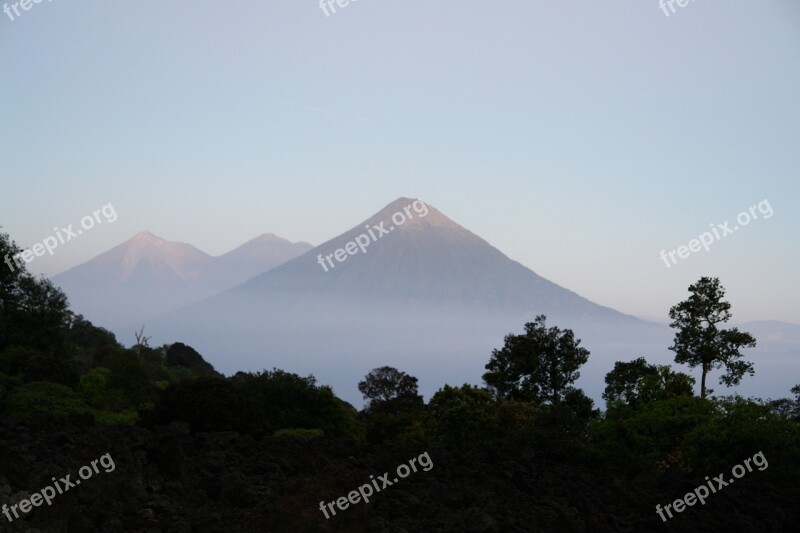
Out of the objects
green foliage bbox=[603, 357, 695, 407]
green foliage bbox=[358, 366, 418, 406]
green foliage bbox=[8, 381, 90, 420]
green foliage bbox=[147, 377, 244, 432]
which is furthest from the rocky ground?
green foliage bbox=[358, 366, 418, 406]

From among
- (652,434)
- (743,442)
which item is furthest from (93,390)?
(743,442)

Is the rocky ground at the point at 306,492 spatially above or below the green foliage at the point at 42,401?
below

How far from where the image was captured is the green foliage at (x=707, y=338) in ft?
132

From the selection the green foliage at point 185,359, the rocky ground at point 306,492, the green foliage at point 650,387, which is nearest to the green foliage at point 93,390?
the rocky ground at point 306,492

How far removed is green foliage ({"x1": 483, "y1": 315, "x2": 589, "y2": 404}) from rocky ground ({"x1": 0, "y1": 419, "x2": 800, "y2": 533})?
73.2 feet

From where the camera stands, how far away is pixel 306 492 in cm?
1338

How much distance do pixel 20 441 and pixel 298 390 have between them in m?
15.7

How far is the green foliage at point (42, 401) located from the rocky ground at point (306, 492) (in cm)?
730

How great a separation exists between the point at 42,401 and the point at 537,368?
24.7 meters

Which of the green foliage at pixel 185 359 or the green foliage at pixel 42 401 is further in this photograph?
the green foliage at pixel 185 359

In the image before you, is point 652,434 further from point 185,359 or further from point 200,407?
point 185,359

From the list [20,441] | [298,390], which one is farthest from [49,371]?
[20,441]

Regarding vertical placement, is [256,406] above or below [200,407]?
below

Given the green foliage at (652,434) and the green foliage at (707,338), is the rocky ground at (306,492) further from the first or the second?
the green foliage at (707,338)
